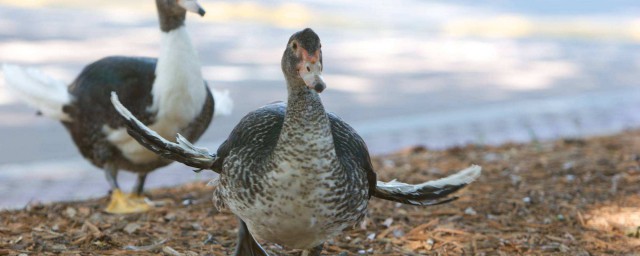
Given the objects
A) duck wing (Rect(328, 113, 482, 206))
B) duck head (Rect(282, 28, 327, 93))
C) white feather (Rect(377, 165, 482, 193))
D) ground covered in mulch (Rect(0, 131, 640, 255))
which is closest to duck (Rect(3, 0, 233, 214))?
ground covered in mulch (Rect(0, 131, 640, 255))

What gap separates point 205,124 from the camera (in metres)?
5.07

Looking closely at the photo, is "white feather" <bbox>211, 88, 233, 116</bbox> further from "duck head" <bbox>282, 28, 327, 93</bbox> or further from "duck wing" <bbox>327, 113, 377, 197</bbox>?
"duck head" <bbox>282, 28, 327, 93</bbox>

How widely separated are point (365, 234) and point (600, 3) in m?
12.8

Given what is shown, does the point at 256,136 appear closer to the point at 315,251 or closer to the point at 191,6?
the point at 315,251

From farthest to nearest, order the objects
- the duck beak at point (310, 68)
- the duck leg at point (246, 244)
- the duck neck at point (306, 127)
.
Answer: the duck leg at point (246, 244), the duck neck at point (306, 127), the duck beak at point (310, 68)

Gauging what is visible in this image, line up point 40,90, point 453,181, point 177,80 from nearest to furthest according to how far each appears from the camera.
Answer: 1. point 453,181
2. point 177,80
3. point 40,90

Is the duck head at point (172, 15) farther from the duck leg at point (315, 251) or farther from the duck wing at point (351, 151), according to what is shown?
the duck leg at point (315, 251)

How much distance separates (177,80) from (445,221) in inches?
64.6

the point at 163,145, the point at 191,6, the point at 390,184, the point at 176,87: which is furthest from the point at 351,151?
the point at 191,6

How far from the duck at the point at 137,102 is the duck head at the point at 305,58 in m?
1.75

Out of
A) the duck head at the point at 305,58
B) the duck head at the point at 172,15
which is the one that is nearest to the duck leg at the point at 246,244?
the duck head at the point at 305,58

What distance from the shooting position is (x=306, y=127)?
10.2ft

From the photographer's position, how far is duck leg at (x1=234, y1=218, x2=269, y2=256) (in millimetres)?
3785

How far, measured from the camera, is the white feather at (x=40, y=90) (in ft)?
17.2
